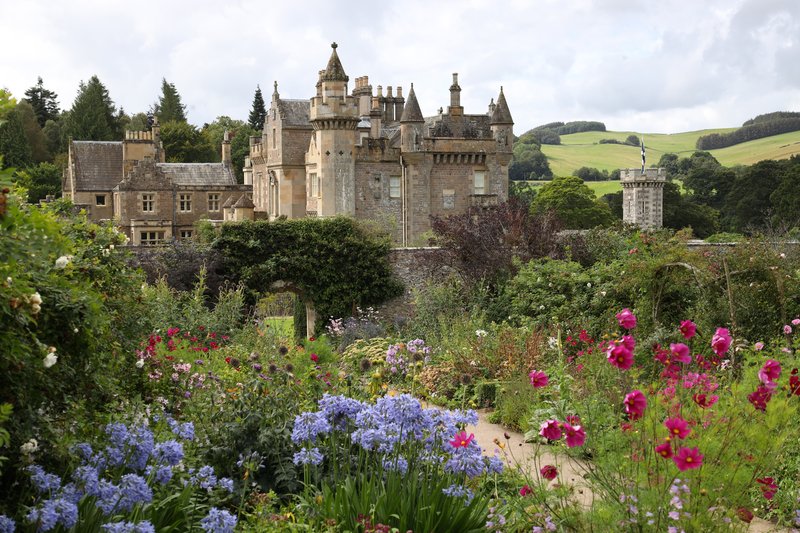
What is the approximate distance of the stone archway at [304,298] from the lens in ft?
74.4

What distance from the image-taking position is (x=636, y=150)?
115375 mm

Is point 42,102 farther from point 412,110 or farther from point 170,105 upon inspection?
point 412,110

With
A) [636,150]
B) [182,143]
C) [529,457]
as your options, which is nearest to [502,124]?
[529,457]

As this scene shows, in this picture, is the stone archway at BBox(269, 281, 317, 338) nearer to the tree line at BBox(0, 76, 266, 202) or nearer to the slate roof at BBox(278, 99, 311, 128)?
the slate roof at BBox(278, 99, 311, 128)

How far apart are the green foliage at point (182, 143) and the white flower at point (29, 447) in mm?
60352

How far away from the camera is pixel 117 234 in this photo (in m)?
8.48

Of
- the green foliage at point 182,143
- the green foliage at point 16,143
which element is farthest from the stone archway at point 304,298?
the green foliage at point 182,143

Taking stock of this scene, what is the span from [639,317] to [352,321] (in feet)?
24.6

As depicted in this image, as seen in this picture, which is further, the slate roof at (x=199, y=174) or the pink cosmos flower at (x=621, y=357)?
the slate roof at (x=199, y=174)

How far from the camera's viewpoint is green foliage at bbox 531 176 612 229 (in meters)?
55.3

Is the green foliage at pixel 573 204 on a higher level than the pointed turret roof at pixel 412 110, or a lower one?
lower

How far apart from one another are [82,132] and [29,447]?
202 ft

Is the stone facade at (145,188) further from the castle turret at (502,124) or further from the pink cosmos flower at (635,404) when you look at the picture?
the pink cosmos flower at (635,404)

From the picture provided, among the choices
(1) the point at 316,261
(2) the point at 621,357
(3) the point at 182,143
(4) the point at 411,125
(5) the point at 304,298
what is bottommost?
(5) the point at 304,298
